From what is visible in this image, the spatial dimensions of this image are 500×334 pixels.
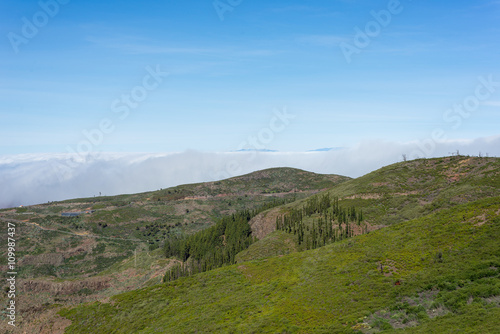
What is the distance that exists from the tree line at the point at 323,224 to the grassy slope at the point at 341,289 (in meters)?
22.2

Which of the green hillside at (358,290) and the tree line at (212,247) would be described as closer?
the green hillside at (358,290)

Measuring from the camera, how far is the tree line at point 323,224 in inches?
3590

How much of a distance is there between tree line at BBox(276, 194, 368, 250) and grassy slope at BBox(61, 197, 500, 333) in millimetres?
22152

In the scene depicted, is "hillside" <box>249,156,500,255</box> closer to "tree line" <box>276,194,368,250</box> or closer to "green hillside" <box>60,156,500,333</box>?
"green hillside" <box>60,156,500,333</box>

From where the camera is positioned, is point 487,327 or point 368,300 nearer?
point 487,327

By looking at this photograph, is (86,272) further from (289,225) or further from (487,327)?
(487,327)

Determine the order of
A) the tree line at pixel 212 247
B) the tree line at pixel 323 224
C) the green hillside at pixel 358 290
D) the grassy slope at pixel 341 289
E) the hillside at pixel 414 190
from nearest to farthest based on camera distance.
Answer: the green hillside at pixel 358 290
the grassy slope at pixel 341 289
the hillside at pixel 414 190
the tree line at pixel 323 224
the tree line at pixel 212 247

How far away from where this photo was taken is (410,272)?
45.2 m

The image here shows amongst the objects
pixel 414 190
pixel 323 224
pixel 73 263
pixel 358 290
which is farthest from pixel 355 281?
pixel 73 263

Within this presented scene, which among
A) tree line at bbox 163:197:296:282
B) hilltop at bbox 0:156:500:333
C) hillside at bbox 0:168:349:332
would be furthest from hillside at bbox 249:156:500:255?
hillside at bbox 0:168:349:332

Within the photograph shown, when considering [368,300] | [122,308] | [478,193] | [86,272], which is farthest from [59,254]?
[478,193]

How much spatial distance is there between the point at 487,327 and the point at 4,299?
110 meters

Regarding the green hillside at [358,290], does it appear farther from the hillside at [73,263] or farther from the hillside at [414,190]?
the hillside at [73,263]

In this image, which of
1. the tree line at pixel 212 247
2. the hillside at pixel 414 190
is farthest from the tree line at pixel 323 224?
the tree line at pixel 212 247
